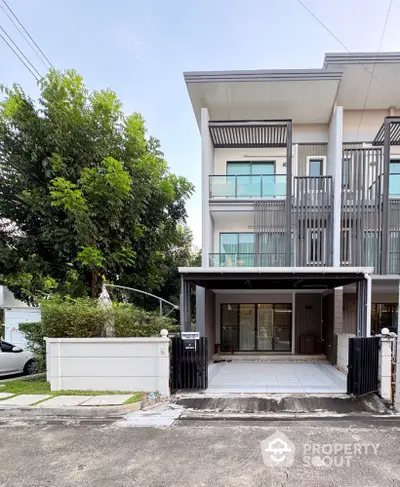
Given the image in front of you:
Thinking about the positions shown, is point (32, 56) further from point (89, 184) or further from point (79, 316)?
point (79, 316)

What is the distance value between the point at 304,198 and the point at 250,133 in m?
3.49

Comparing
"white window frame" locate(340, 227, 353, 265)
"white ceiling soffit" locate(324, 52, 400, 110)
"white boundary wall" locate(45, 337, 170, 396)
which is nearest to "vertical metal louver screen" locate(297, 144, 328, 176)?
"white ceiling soffit" locate(324, 52, 400, 110)

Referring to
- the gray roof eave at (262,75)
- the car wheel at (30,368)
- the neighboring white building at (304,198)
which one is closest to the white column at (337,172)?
the neighboring white building at (304,198)

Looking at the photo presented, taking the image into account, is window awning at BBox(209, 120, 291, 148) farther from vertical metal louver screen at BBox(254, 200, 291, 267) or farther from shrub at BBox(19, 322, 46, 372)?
shrub at BBox(19, 322, 46, 372)

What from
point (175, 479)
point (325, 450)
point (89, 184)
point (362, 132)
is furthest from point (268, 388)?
point (362, 132)

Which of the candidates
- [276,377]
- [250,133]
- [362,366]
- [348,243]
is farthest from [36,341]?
[348,243]

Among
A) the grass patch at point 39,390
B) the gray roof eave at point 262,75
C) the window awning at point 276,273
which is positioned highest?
the gray roof eave at point 262,75

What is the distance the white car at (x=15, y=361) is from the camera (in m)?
9.20

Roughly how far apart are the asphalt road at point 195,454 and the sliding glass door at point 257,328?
23.3 ft

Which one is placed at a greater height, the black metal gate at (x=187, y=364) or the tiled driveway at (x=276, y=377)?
the black metal gate at (x=187, y=364)

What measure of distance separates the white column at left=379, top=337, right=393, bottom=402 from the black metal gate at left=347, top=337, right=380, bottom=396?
158 mm

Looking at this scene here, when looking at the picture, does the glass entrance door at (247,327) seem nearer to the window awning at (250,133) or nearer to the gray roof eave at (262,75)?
the window awning at (250,133)

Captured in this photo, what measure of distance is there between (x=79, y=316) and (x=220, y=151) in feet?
31.3

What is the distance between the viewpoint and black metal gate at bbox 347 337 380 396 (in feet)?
22.1
